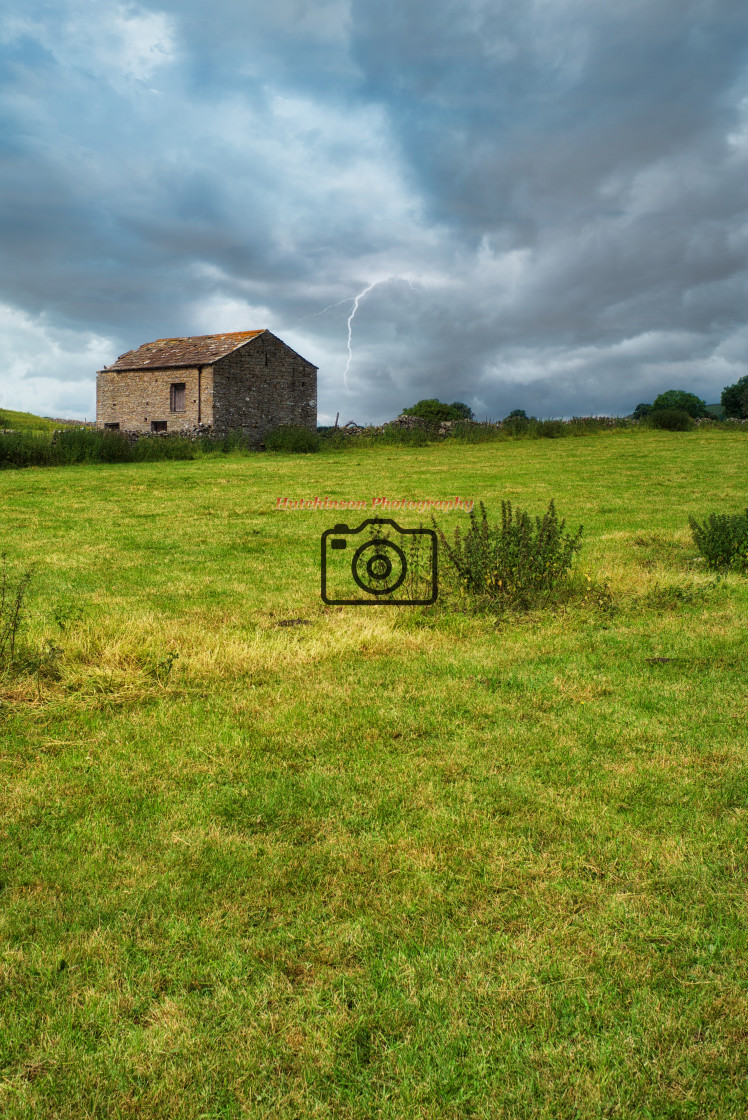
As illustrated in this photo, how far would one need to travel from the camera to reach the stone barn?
43.2 m

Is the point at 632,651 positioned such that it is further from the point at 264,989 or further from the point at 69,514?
the point at 69,514

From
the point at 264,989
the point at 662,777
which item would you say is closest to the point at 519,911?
the point at 264,989

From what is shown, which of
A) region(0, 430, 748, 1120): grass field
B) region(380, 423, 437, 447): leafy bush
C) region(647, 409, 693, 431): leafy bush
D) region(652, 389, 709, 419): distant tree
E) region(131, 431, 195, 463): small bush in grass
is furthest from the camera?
region(652, 389, 709, 419): distant tree

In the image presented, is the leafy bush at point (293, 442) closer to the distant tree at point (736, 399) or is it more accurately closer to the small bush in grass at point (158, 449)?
the small bush in grass at point (158, 449)

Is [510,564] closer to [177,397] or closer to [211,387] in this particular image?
[211,387]

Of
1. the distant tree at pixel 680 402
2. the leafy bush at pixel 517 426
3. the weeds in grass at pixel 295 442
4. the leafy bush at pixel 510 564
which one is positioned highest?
the distant tree at pixel 680 402

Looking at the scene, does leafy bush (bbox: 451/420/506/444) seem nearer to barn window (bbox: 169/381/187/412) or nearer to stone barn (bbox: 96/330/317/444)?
stone barn (bbox: 96/330/317/444)

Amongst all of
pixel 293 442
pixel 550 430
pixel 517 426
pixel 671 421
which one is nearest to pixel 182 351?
pixel 293 442

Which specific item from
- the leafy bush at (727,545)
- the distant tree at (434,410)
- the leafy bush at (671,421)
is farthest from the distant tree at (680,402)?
the leafy bush at (727,545)

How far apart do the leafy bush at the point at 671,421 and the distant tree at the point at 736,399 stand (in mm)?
50988

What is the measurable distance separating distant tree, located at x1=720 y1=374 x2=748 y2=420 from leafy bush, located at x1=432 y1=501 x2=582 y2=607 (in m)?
88.1

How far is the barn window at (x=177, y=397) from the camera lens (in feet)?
146

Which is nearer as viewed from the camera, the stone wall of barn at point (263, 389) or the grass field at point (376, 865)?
the grass field at point (376, 865)

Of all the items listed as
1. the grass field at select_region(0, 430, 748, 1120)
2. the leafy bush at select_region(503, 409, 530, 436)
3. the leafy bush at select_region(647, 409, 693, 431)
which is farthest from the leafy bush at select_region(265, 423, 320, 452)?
the grass field at select_region(0, 430, 748, 1120)
